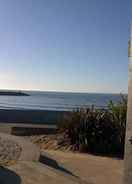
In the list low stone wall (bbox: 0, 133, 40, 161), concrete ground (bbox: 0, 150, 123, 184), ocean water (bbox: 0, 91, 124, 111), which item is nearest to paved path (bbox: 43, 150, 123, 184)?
concrete ground (bbox: 0, 150, 123, 184)

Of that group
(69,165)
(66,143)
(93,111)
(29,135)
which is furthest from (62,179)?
(29,135)

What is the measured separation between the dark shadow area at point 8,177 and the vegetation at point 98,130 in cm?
419

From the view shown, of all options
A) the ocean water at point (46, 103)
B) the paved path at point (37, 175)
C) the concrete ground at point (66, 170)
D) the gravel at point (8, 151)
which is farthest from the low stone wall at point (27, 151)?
the ocean water at point (46, 103)

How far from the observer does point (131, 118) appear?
3438mm

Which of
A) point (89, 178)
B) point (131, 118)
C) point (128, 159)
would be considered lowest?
point (89, 178)

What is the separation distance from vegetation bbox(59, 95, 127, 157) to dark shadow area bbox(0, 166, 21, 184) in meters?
4.19

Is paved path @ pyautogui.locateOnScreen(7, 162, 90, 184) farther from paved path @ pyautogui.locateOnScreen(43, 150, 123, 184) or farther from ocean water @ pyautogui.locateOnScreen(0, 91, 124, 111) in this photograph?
ocean water @ pyautogui.locateOnScreen(0, 91, 124, 111)

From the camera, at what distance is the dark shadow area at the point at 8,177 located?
5.08 m

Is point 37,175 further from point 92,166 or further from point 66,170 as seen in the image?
point 92,166

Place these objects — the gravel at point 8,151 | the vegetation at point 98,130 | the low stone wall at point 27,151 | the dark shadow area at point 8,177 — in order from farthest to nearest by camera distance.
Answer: the vegetation at point 98,130, the low stone wall at point 27,151, the gravel at point 8,151, the dark shadow area at point 8,177

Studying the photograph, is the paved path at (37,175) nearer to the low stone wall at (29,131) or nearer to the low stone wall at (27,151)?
the low stone wall at (27,151)

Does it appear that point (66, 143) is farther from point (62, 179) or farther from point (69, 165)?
point (62, 179)

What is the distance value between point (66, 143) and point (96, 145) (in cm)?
99

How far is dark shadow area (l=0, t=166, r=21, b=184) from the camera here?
5.08 m
